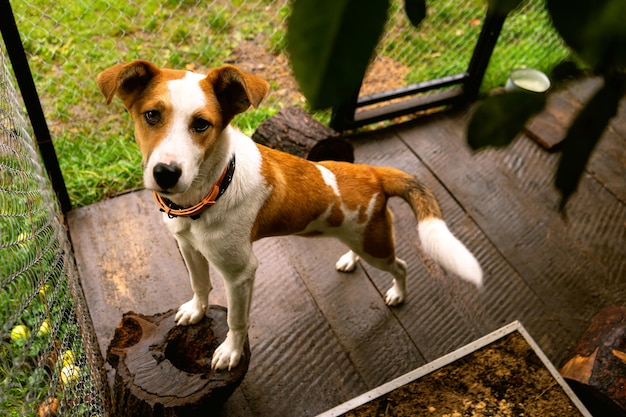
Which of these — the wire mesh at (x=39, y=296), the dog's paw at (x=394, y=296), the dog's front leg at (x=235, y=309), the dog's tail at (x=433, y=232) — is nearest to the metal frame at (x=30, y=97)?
the wire mesh at (x=39, y=296)

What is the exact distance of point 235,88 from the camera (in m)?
1.66

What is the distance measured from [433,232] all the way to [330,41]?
70.4 inches

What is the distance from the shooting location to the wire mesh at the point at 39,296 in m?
1.56

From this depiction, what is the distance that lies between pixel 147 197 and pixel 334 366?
1392mm

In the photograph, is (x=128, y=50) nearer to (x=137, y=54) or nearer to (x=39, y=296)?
(x=137, y=54)

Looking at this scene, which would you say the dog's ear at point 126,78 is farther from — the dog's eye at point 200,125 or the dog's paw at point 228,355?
the dog's paw at point 228,355

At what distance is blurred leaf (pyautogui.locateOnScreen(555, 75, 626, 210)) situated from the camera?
1.33ft

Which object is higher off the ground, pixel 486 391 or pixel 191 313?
pixel 191 313

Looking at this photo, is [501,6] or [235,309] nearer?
[501,6]

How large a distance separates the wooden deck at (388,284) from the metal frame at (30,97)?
20cm

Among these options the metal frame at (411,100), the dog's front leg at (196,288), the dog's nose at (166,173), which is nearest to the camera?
the dog's nose at (166,173)

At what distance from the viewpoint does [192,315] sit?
85.6 inches

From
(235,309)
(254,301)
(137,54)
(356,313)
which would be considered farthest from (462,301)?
(137,54)

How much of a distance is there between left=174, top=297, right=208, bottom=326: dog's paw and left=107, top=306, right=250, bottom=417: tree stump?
0.02m
